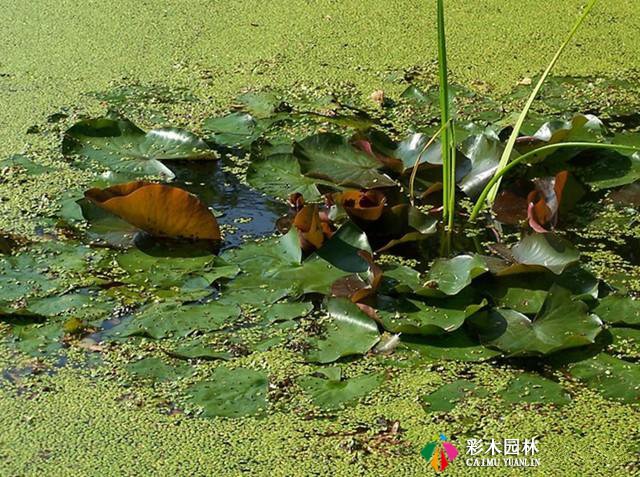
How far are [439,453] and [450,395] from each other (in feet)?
0.42

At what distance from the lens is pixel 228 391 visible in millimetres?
1482

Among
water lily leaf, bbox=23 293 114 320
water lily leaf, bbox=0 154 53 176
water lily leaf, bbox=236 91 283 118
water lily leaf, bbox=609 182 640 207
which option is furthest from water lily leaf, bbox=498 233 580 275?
water lily leaf, bbox=0 154 53 176

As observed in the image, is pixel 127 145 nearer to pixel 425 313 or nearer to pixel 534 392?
pixel 425 313

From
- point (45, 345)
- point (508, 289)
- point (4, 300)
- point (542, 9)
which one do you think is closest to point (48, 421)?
point (45, 345)

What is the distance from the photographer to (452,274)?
1675 millimetres

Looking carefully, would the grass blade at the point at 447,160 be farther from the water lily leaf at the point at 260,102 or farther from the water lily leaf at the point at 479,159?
the water lily leaf at the point at 260,102

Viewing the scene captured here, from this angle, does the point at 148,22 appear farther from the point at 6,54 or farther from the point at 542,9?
the point at 542,9

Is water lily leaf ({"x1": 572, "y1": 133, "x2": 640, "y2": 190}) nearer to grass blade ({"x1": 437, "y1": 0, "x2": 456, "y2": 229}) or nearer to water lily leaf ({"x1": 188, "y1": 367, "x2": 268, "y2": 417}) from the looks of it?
grass blade ({"x1": 437, "y1": 0, "x2": 456, "y2": 229})

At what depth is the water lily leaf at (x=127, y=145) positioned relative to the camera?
2.08 m

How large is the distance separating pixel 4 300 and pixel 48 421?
306mm

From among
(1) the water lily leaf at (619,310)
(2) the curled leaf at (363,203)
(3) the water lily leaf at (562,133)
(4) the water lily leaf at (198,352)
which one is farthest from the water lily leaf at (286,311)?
(3) the water lily leaf at (562,133)

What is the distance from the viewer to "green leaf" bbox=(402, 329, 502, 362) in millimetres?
1558

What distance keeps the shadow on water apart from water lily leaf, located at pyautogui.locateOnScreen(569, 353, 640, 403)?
0.62 metres

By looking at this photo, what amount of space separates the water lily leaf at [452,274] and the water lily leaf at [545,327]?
6 centimetres
